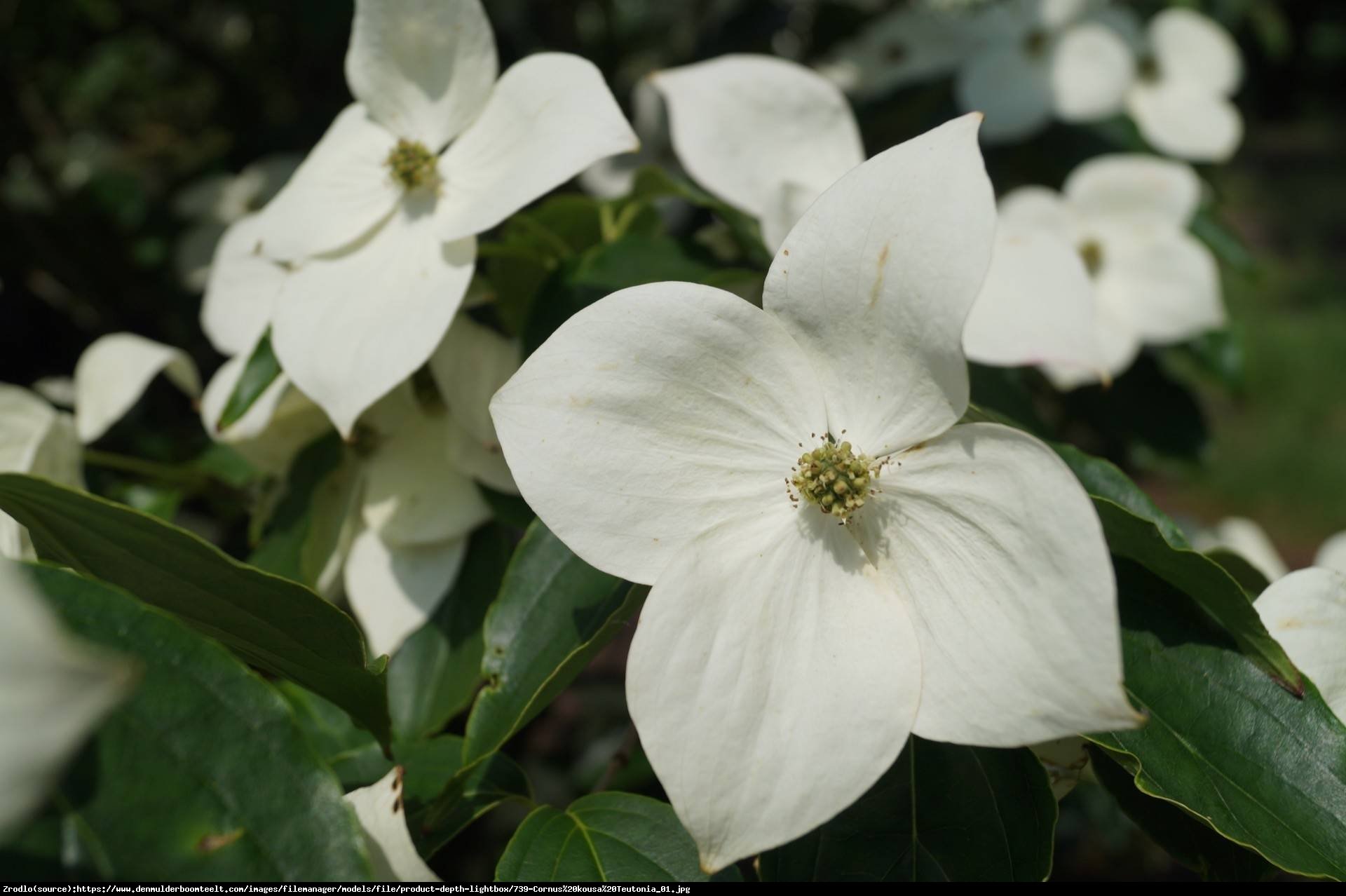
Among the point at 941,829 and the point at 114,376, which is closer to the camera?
the point at 941,829

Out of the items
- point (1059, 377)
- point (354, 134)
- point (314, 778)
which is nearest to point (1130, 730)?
point (314, 778)

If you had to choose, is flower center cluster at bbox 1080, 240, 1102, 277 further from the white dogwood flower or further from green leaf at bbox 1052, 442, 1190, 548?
green leaf at bbox 1052, 442, 1190, 548

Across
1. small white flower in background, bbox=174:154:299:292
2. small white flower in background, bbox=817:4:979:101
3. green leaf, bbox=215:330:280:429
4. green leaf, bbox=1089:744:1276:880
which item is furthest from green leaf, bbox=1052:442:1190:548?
small white flower in background, bbox=174:154:299:292

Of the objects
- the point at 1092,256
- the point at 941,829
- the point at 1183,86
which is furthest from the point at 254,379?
the point at 1183,86

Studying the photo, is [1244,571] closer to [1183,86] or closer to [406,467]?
[406,467]

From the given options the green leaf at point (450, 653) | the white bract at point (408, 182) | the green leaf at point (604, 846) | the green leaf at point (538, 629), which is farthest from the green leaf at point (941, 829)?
the white bract at point (408, 182)

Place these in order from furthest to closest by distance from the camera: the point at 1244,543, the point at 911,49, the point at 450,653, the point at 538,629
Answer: the point at 911,49
the point at 1244,543
the point at 450,653
the point at 538,629

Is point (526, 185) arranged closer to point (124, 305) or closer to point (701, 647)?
point (701, 647)

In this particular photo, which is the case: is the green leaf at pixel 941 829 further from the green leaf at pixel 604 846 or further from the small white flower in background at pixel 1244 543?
the small white flower in background at pixel 1244 543
